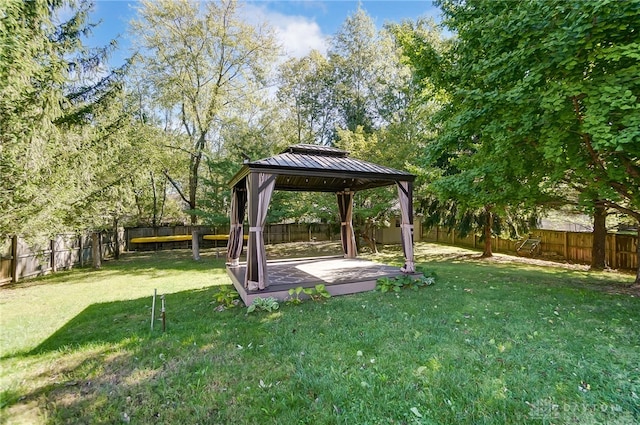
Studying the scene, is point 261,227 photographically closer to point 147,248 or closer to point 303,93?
point 147,248

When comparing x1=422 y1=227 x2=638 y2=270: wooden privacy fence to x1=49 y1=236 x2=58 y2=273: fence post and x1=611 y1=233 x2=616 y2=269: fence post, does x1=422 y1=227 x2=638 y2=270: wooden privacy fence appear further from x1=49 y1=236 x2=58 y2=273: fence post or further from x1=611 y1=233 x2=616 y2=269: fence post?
x1=49 y1=236 x2=58 y2=273: fence post

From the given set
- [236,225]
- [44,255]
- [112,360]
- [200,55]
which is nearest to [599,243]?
[236,225]

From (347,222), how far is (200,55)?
10.8 metres

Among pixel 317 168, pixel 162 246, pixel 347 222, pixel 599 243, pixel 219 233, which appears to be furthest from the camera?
pixel 219 233

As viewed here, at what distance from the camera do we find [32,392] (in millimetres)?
2908

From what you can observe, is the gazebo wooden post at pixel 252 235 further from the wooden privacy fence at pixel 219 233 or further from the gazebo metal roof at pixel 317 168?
the wooden privacy fence at pixel 219 233

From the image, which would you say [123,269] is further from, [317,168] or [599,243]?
[599,243]

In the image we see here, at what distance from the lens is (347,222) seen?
9.61 meters

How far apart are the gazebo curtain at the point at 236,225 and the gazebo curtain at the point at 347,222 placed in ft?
10.2

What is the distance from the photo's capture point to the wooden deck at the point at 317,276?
18.3 feet

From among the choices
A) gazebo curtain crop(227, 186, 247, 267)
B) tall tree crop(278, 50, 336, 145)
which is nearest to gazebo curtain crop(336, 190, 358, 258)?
gazebo curtain crop(227, 186, 247, 267)

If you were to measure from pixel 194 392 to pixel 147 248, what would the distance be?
16.8m

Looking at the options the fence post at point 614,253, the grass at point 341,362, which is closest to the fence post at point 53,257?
the grass at point 341,362

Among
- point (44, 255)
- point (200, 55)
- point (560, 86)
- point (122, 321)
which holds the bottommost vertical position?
point (122, 321)
